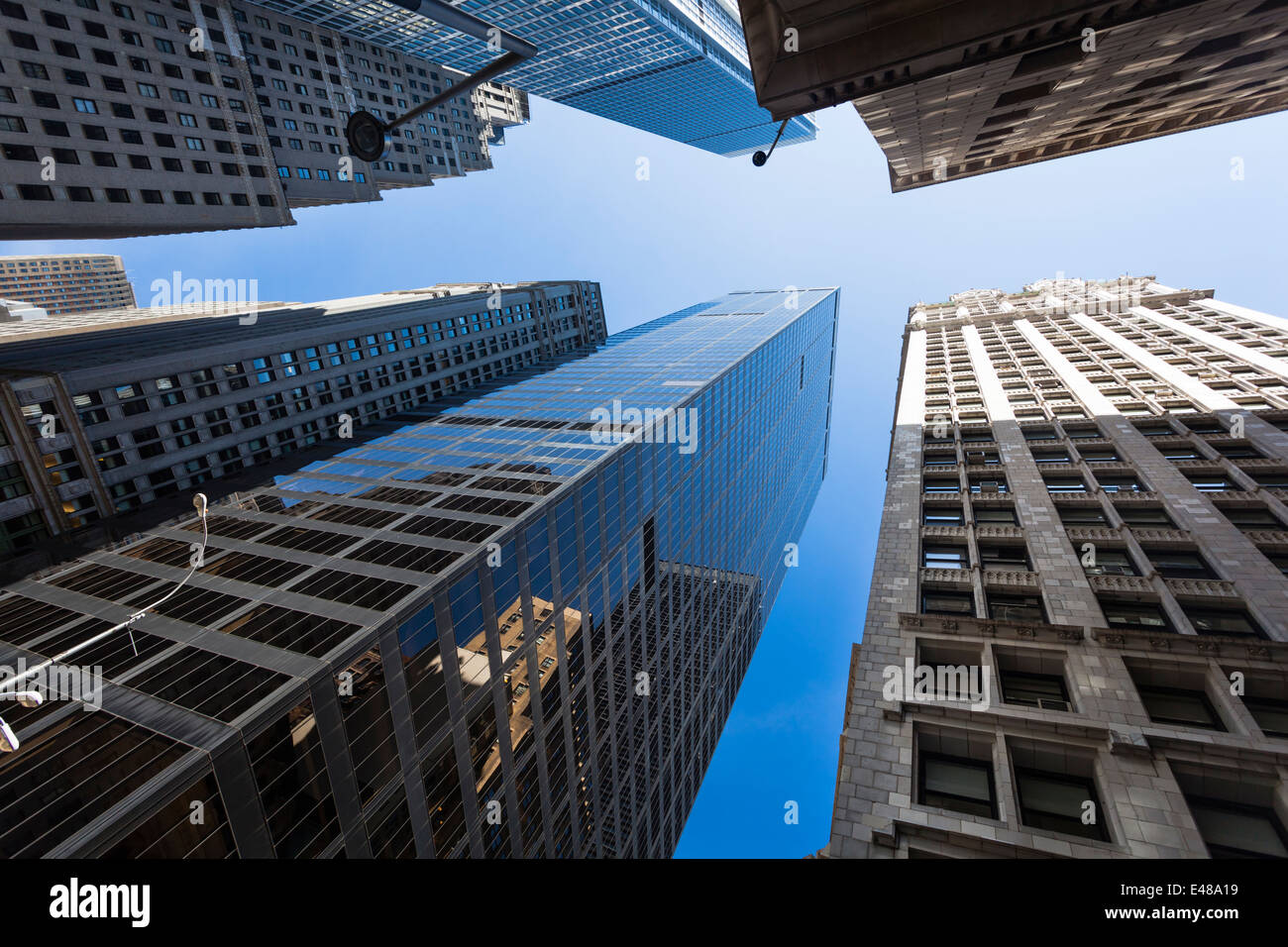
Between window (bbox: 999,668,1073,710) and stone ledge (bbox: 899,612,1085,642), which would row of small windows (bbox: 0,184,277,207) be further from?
window (bbox: 999,668,1073,710)

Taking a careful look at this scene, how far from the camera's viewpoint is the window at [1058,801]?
13.4 m

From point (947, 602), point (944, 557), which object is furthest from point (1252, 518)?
point (947, 602)

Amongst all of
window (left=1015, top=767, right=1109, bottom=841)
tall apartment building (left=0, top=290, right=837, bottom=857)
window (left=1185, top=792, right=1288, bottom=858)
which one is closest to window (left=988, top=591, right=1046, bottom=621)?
window (left=1015, top=767, right=1109, bottom=841)

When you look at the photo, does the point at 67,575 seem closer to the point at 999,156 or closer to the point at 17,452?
the point at 17,452

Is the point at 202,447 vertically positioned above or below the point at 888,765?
above

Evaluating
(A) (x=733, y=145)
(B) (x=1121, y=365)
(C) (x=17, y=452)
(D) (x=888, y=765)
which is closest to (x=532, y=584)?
(D) (x=888, y=765)

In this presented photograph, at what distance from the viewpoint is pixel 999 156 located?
4094cm

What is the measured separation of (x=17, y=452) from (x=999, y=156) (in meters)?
77.7

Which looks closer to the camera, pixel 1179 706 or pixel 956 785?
pixel 956 785

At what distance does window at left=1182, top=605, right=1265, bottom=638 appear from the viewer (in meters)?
16.6

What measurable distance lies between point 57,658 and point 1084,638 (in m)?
31.2

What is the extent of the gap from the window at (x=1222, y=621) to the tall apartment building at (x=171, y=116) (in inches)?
2791

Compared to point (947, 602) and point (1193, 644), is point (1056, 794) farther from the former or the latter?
point (947, 602)

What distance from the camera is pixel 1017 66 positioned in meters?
23.7
